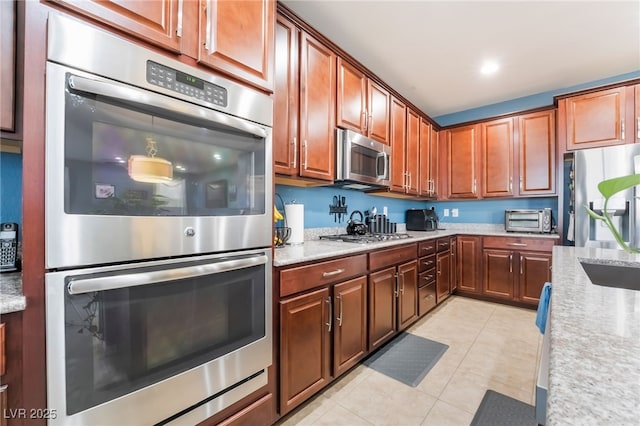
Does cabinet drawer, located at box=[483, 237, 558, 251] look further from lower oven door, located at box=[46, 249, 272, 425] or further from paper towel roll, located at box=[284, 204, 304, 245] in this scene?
lower oven door, located at box=[46, 249, 272, 425]

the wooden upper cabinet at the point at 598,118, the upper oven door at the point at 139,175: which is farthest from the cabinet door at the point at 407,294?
the wooden upper cabinet at the point at 598,118

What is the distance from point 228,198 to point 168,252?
0.32 metres

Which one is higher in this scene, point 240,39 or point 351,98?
point 351,98

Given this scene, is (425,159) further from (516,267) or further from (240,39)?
(240,39)

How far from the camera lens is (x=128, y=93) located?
2.86ft

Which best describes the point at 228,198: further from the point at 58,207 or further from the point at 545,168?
the point at 545,168

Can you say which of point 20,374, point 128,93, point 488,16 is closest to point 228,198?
point 128,93

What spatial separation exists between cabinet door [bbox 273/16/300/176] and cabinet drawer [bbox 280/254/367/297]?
0.64 meters

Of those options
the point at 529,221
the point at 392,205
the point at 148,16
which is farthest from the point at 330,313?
the point at 529,221

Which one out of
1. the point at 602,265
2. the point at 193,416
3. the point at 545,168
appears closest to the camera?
the point at 193,416

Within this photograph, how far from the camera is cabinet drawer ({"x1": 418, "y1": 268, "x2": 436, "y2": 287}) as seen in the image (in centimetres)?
268

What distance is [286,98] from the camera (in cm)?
173

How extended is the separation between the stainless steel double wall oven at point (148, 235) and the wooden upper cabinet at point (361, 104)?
3.72ft

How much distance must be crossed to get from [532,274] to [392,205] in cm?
174
